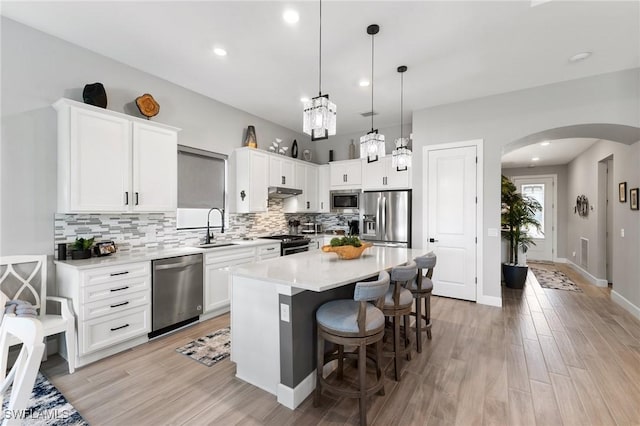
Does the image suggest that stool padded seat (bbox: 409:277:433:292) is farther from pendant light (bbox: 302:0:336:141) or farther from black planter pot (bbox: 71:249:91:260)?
black planter pot (bbox: 71:249:91:260)

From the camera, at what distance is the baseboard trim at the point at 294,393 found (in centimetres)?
199

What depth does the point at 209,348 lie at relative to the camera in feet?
9.39

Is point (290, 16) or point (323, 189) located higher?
point (290, 16)

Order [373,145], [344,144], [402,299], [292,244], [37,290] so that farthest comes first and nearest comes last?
[344,144], [292,244], [373,145], [37,290], [402,299]

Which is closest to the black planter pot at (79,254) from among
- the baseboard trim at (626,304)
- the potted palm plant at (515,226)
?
the potted palm plant at (515,226)

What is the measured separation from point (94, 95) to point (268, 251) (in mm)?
2786

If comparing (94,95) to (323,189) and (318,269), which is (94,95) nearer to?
(318,269)

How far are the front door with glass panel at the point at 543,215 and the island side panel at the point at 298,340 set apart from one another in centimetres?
850

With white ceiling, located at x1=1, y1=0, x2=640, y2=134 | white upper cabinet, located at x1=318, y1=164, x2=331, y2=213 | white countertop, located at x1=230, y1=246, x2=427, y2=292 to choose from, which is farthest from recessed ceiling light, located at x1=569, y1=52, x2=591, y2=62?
white upper cabinet, located at x1=318, y1=164, x2=331, y2=213

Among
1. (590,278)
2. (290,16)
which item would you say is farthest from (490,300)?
(290,16)

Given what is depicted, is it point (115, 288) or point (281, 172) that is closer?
point (115, 288)

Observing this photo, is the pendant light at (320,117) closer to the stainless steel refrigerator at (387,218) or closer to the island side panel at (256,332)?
the island side panel at (256,332)

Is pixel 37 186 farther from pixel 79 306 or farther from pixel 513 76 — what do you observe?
pixel 513 76

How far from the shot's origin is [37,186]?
2650 mm
